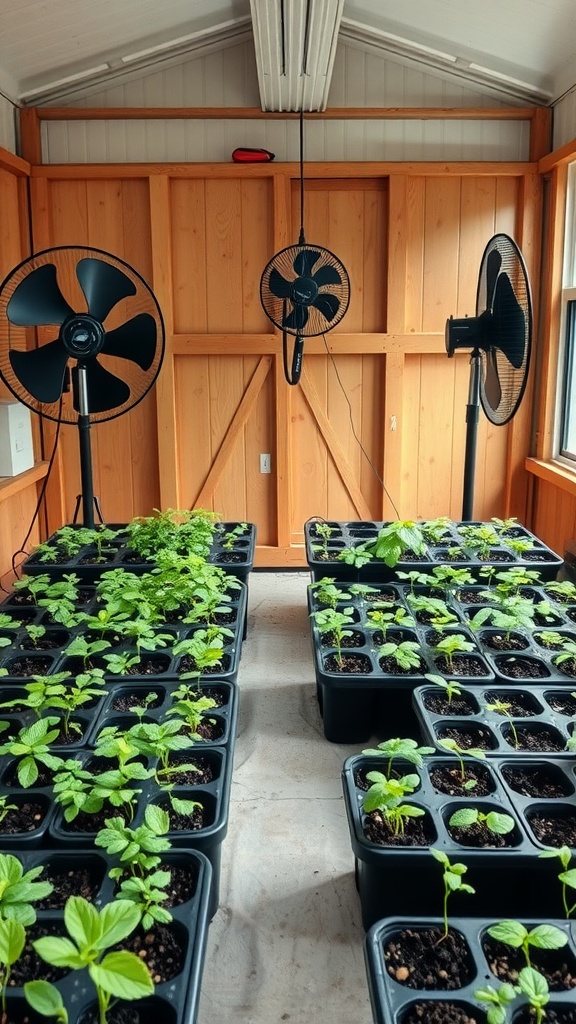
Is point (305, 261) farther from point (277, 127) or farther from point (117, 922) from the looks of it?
point (117, 922)

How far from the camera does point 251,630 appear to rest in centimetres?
401

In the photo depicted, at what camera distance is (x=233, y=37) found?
15.1 feet

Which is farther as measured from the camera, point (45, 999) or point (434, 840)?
point (434, 840)

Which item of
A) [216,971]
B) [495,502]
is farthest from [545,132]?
[216,971]

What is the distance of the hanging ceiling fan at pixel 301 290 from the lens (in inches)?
164

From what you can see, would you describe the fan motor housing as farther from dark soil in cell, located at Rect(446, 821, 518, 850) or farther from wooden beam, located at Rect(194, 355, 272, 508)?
dark soil in cell, located at Rect(446, 821, 518, 850)

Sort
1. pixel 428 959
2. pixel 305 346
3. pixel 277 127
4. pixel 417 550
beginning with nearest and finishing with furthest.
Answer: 1. pixel 428 959
2. pixel 417 550
3. pixel 277 127
4. pixel 305 346

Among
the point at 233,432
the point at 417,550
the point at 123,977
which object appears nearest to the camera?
the point at 123,977

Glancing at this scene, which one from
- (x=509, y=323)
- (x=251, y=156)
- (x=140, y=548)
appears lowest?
(x=140, y=548)

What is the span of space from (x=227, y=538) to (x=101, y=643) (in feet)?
4.46

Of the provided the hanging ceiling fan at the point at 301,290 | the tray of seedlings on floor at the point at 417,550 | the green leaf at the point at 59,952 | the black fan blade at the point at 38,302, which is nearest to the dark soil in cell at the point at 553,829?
the green leaf at the point at 59,952

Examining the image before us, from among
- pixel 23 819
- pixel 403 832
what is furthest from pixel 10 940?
pixel 403 832

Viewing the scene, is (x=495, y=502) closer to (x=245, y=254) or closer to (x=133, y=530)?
(x=245, y=254)

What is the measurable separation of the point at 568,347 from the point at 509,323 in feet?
5.25
